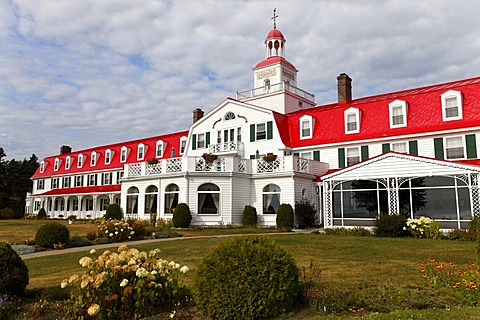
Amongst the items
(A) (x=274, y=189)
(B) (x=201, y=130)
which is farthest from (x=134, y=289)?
(B) (x=201, y=130)

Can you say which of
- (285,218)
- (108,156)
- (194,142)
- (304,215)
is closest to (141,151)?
(108,156)

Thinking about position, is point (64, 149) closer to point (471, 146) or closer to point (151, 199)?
point (151, 199)

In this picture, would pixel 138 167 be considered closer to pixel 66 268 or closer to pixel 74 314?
pixel 66 268

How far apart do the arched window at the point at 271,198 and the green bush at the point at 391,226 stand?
7968 mm

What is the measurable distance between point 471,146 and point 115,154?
36022mm

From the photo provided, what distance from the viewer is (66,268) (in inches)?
454

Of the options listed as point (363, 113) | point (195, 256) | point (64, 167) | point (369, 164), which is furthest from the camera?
point (64, 167)

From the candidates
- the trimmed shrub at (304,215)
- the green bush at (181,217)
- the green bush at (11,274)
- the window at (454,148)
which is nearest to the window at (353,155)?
the trimmed shrub at (304,215)

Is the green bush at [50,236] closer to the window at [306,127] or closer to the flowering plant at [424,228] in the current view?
the flowering plant at [424,228]

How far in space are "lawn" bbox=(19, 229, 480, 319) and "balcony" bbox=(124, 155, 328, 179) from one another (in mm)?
9740

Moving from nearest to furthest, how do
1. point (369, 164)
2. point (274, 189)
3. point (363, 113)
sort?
point (369, 164)
point (274, 189)
point (363, 113)

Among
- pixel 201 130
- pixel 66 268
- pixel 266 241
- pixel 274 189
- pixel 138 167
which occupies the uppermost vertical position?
pixel 201 130

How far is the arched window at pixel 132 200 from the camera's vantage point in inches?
1144

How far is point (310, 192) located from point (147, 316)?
835 inches
